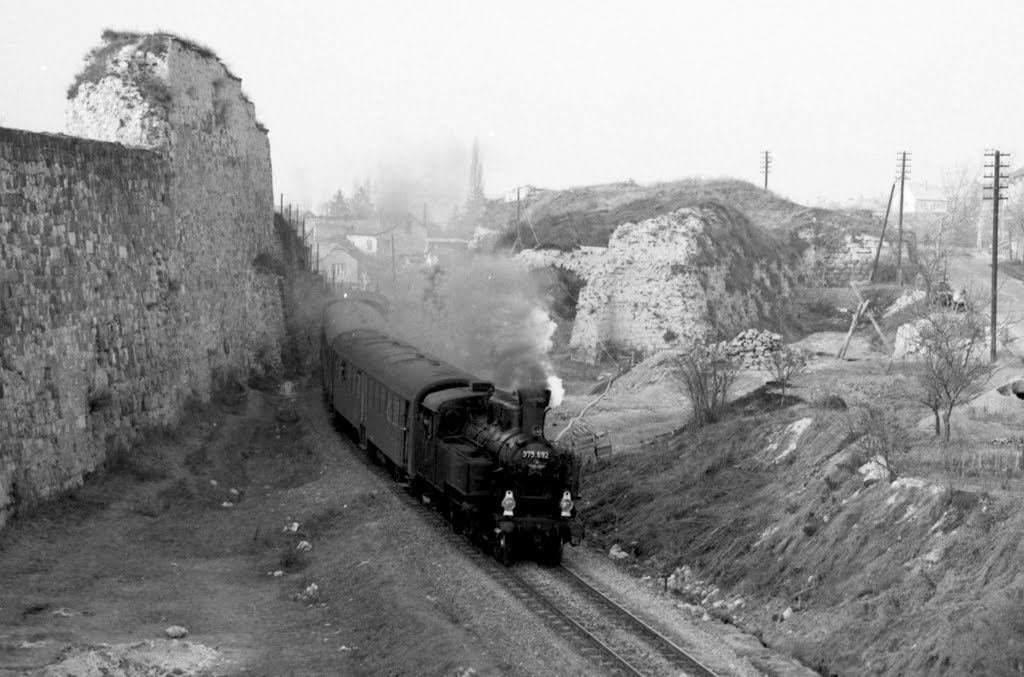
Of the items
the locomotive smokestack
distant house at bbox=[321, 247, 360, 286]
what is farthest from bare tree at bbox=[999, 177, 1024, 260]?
the locomotive smokestack

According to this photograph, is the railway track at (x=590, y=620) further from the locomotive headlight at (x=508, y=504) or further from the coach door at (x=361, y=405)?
the coach door at (x=361, y=405)

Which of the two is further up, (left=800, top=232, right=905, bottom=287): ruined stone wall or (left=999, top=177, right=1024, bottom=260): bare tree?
(left=999, top=177, right=1024, bottom=260): bare tree

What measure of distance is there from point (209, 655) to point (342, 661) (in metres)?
1.63

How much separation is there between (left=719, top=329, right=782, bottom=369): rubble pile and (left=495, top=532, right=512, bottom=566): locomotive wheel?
17.4 metres

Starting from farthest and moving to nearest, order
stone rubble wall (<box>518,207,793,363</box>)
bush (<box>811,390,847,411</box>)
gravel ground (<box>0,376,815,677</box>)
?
stone rubble wall (<box>518,207,793,363</box>), bush (<box>811,390,847,411</box>), gravel ground (<box>0,376,815,677</box>)

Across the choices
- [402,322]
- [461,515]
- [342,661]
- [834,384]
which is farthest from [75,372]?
[402,322]

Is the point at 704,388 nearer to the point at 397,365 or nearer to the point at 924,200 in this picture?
the point at 397,365

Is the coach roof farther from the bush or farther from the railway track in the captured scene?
the bush

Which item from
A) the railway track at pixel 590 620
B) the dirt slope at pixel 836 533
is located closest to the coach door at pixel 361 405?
the dirt slope at pixel 836 533

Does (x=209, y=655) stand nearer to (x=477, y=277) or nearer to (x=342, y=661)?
(x=342, y=661)

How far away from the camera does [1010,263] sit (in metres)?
70.0

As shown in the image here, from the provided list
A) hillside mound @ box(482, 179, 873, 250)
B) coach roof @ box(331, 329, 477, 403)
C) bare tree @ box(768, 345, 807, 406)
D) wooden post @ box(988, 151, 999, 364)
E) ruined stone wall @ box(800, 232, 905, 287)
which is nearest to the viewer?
coach roof @ box(331, 329, 477, 403)

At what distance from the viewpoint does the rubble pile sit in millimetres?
33281

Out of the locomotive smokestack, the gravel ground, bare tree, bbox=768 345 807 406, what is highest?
the locomotive smokestack
